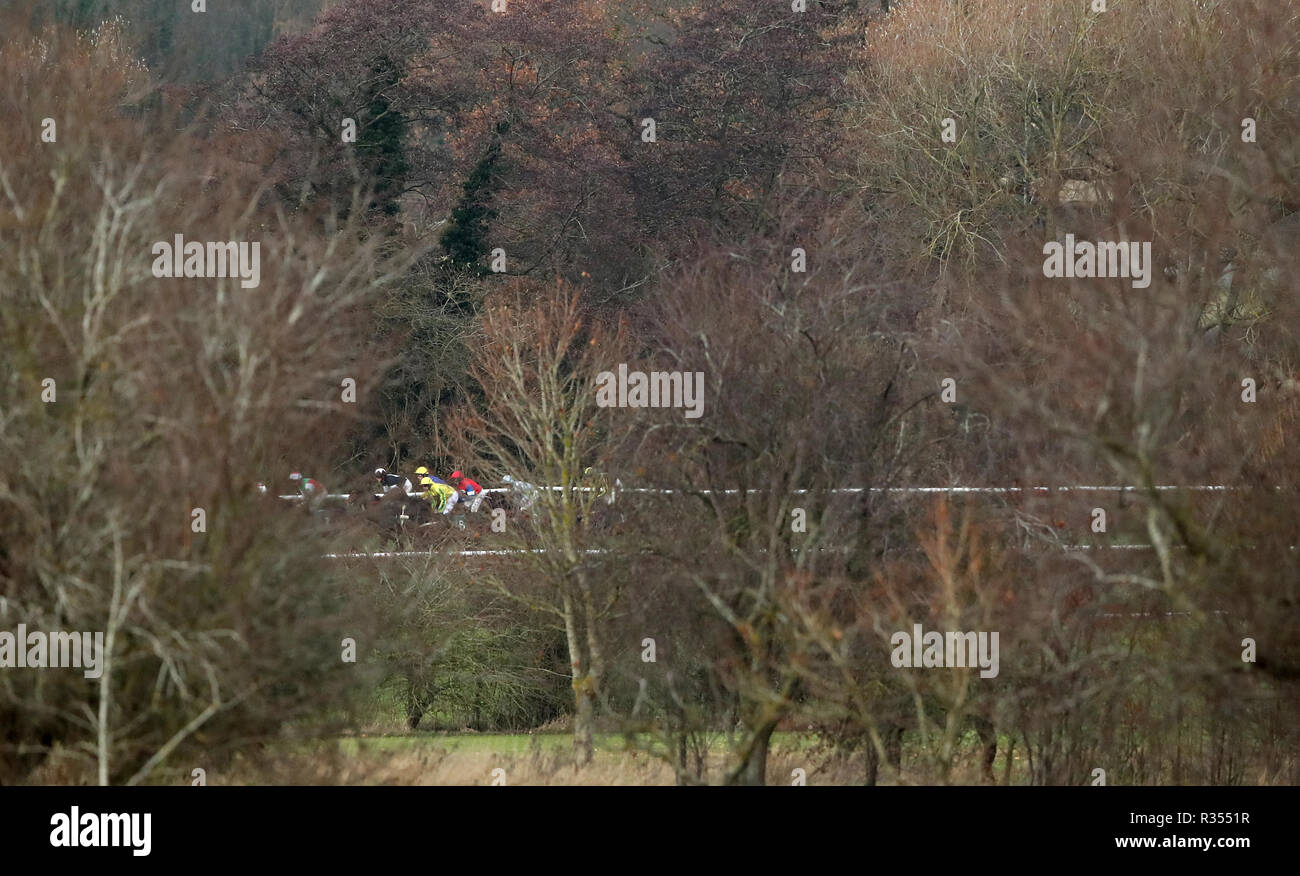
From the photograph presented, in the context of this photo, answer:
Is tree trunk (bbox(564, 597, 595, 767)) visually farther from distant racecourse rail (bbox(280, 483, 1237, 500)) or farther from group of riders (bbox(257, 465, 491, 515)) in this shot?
distant racecourse rail (bbox(280, 483, 1237, 500))

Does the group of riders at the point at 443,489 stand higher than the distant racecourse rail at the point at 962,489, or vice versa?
the group of riders at the point at 443,489

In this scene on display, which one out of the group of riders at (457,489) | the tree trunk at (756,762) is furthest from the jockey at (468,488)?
the tree trunk at (756,762)

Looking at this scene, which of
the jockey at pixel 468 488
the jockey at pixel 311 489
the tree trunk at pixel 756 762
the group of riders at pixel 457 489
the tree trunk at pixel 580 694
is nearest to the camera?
the jockey at pixel 311 489

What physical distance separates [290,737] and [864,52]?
2996 centimetres

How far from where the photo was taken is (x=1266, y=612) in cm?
1930

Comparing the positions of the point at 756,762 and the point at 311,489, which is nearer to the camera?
the point at 311,489

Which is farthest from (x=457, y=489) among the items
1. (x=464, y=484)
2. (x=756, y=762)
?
(x=756, y=762)

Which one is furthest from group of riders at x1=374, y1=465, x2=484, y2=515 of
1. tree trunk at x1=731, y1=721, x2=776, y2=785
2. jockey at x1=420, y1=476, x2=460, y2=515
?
tree trunk at x1=731, y1=721, x2=776, y2=785

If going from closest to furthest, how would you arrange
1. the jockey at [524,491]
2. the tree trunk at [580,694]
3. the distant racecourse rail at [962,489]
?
the distant racecourse rail at [962,489]
the tree trunk at [580,694]
the jockey at [524,491]

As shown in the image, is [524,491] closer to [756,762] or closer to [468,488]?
[468,488]

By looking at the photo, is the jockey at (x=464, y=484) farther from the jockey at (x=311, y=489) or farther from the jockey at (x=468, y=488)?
the jockey at (x=311, y=489)

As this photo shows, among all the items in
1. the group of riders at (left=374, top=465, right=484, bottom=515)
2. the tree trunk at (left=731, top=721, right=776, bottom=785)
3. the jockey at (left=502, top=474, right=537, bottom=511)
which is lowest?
the tree trunk at (left=731, top=721, right=776, bottom=785)

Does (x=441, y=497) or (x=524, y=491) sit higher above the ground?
(x=441, y=497)
